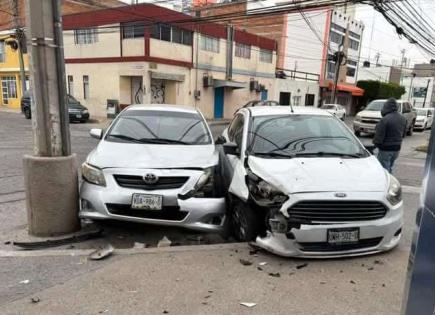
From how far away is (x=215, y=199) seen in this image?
458 centimetres

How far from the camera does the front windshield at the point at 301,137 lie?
4.86 meters

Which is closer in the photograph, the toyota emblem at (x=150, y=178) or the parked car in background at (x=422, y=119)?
the toyota emblem at (x=150, y=178)

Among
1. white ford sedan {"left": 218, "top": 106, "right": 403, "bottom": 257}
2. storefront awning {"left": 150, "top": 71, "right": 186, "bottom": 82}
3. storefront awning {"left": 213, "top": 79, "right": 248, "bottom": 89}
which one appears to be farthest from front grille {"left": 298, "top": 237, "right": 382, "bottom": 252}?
storefront awning {"left": 213, "top": 79, "right": 248, "bottom": 89}

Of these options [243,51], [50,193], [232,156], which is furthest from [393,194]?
[243,51]

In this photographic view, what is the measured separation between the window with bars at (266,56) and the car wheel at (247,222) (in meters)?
32.4

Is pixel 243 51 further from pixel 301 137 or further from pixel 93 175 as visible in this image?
pixel 93 175

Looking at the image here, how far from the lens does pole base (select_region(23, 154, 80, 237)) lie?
441cm

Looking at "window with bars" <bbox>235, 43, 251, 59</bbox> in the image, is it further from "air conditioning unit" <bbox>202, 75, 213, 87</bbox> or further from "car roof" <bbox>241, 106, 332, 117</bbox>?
"car roof" <bbox>241, 106, 332, 117</bbox>

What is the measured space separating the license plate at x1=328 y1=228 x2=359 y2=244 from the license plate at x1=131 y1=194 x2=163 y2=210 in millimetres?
1883

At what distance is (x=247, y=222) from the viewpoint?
14.5 ft

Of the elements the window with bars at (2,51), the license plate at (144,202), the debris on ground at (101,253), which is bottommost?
the debris on ground at (101,253)

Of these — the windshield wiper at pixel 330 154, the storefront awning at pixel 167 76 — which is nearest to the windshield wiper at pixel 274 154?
the windshield wiper at pixel 330 154

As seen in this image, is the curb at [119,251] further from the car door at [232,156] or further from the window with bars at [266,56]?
the window with bars at [266,56]

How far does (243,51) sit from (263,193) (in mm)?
30299
